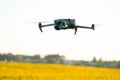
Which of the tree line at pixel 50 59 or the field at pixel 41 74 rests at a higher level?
the field at pixel 41 74

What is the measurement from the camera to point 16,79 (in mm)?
38312

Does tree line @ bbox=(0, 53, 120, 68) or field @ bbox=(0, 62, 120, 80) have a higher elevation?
field @ bbox=(0, 62, 120, 80)

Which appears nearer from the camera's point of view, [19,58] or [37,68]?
[37,68]

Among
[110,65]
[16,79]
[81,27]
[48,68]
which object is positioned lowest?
[110,65]

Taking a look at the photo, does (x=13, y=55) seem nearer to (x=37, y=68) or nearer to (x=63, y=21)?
(x=37, y=68)

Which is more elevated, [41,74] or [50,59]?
[41,74]

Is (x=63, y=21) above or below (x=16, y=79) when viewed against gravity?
above

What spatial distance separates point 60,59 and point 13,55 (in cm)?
1726

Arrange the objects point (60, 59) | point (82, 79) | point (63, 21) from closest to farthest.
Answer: point (63, 21)
point (82, 79)
point (60, 59)

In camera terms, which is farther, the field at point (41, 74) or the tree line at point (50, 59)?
the tree line at point (50, 59)

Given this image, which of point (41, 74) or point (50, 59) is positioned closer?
point (41, 74)

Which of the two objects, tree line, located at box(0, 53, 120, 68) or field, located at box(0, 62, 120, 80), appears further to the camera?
tree line, located at box(0, 53, 120, 68)

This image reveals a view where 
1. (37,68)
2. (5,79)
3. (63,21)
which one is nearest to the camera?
(63,21)

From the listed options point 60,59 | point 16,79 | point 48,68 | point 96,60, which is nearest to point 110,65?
point 96,60
